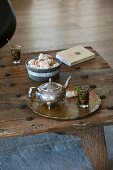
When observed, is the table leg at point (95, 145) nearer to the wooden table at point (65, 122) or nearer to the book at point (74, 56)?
→ the wooden table at point (65, 122)

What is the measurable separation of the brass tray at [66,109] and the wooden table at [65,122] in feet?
0.06

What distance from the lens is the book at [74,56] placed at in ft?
5.75

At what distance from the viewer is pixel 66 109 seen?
135 centimetres

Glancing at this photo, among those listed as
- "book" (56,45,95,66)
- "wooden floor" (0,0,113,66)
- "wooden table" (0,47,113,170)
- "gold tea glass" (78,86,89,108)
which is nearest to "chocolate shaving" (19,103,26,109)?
"wooden table" (0,47,113,170)

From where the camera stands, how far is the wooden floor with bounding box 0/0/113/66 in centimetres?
324

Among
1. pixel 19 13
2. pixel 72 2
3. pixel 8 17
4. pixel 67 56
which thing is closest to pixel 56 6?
pixel 72 2

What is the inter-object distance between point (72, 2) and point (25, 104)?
145 inches

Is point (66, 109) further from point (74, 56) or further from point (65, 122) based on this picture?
point (74, 56)

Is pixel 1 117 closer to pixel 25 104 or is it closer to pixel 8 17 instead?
pixel 25 104

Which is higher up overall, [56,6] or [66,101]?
[66,101]

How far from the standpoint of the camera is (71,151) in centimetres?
173

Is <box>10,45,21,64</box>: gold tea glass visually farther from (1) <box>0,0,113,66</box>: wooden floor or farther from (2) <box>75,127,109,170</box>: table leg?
(1) <box>0,0,113,66</box>: wooden floor

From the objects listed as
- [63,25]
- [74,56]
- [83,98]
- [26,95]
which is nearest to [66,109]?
[83,98]

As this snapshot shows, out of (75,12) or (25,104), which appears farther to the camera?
(75,12)
